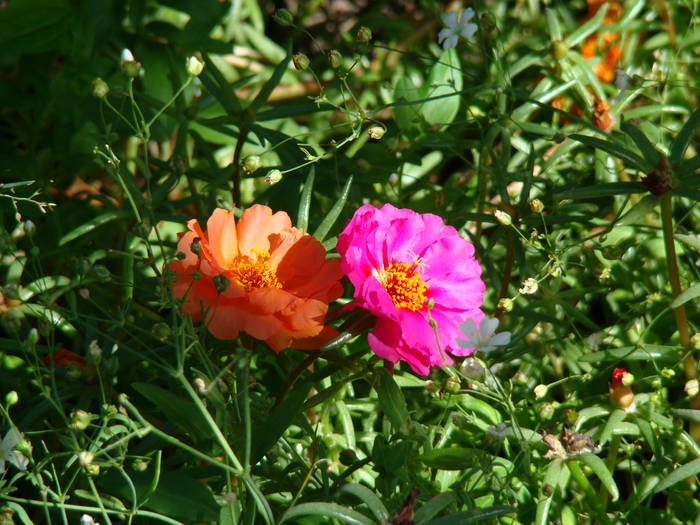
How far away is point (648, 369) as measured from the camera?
132cm

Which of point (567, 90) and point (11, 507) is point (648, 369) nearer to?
point (567, 90)

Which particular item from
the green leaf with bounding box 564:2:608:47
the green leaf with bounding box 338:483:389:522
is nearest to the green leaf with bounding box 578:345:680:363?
the green leaf with bounding box 338:483:389:522

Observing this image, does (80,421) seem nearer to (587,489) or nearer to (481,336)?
(481,336)

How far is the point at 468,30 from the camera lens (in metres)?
1.34

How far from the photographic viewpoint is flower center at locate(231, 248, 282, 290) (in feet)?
3.62

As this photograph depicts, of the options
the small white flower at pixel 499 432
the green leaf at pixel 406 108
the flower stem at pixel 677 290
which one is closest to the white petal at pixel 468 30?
the green leaf at pixel 406 108

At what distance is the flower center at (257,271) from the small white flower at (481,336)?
251mm

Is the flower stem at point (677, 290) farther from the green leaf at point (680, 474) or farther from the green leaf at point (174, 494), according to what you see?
the green leaf at point (174, 494)

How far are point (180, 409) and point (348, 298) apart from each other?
1.53 ft

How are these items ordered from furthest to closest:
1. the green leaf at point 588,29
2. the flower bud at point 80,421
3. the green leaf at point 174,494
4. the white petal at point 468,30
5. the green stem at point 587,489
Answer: the green leaf at point 588,29 → the white petal at point 468,30 → the green stem at point 587,489 → the green leaf at point 174,494 → the flower bud at point 80,421

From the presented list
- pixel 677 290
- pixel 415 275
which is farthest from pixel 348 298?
pixel 677 290

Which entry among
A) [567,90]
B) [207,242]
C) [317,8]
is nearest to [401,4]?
[317,8]

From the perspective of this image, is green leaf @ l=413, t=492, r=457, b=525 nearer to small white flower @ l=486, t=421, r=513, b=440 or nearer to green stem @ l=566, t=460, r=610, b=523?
small white flower @ l=486, t=421, r=513, b=440

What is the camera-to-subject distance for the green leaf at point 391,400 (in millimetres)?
1039
